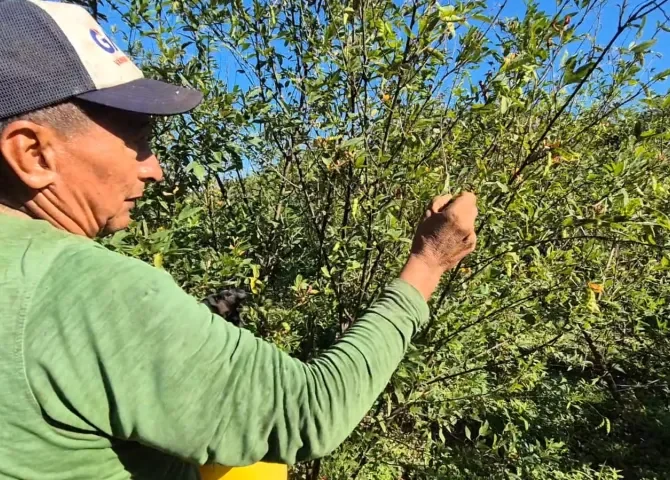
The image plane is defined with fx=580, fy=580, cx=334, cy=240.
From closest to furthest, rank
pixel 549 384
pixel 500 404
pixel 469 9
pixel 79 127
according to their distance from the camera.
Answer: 1. pixel 79 127
2. pixel 469 9
3. pixel 500 404
4. pixel 549 384

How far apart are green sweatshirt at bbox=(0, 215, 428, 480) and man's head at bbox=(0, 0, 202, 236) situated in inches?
3.1

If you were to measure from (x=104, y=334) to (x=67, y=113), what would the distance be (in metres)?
0.37

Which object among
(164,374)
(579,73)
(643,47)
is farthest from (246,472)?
(643,47)

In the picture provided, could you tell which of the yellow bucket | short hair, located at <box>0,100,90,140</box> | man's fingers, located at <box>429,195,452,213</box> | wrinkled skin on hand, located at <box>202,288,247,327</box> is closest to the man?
short hair, located at <box>0,100,90,140</box>

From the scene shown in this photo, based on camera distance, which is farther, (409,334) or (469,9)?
(469,9)

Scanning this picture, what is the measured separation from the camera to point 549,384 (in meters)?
4.09

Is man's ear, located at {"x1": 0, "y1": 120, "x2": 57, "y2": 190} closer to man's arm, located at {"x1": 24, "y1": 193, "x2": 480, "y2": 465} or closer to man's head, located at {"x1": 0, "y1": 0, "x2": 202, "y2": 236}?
man's head, located at {"x1": 0, "y1": 0, "x2": 202, "y2": 236}

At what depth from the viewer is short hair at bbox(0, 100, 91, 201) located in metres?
0.90

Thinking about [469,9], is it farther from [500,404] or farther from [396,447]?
[396,447]

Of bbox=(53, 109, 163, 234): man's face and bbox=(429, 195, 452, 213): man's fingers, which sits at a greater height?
bbox=(429, 195, 452, 213): man's fingers

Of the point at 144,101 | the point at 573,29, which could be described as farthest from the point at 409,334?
the point at 573,29

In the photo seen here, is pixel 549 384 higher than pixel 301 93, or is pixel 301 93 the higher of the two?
pixel 301 93

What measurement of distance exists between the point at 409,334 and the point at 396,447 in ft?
8.51

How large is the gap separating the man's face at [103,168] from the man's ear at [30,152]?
18mm
